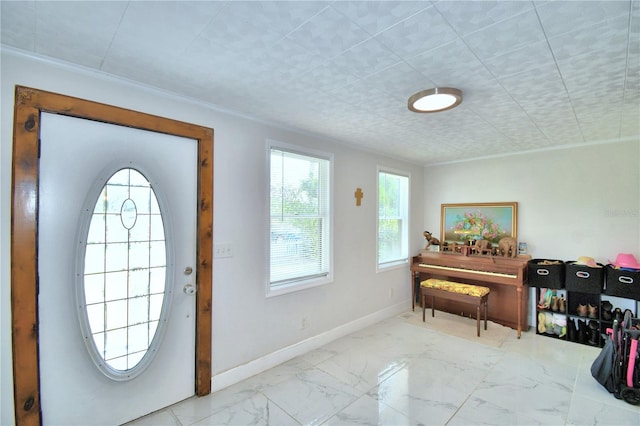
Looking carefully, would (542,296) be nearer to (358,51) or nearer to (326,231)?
(326,231)

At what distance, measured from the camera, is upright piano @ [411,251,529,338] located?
11.8 feet

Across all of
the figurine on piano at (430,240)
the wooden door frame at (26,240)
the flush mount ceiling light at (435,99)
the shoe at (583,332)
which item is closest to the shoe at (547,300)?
the shoe at (583,332)

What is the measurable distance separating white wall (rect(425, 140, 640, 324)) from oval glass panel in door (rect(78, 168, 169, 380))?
4151mm

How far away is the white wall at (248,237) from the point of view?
1584mm

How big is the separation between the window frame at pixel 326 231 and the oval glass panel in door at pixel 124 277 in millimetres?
887

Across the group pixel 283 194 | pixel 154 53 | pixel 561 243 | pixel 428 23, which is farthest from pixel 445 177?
pixel 154 53

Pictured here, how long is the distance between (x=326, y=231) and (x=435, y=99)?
5.82ft

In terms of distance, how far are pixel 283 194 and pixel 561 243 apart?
11.5 ft

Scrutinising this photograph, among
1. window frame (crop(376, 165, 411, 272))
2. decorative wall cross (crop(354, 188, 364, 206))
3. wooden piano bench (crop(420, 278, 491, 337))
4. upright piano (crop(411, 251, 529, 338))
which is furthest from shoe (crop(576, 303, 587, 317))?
decorative wall cross (crop(354, 188, 364, 206))

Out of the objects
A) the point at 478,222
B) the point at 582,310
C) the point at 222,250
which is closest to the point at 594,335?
the point at 582,310

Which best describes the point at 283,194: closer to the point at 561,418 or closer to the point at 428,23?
the point at 428,23

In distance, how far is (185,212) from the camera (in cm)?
225

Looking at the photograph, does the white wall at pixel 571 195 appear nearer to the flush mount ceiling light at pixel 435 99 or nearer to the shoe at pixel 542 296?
the shoe at pixel 542 296

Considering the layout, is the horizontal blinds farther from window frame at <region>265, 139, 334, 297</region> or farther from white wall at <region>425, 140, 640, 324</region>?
white wall at <region>425, 140, 640, 324</region>
